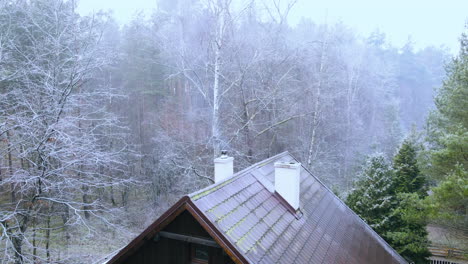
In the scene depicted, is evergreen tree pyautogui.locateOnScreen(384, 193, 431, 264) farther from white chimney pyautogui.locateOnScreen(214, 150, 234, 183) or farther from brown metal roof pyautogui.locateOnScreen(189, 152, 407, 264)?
white chimney pyautogui.locateOnScreen(214, 150, 234, 183)

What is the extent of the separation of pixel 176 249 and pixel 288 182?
2.38m

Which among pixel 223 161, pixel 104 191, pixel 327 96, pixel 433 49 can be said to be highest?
pixel 433 49

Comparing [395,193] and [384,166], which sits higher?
[384,166]

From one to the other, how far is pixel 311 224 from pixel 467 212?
20.3ft

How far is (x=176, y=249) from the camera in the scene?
161 inches

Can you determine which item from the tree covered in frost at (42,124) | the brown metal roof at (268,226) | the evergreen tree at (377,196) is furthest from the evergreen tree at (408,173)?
the tree covered in frost at (42,124)

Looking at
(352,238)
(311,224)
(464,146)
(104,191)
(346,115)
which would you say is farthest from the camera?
(346,115)

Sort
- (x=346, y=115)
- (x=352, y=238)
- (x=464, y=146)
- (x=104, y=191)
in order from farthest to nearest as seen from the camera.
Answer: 1. (x=346, y=115)
2. (x=104, y=191)
3. (x=464, y=146)
4. (x=352, y=238)

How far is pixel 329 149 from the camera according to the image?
1641cm

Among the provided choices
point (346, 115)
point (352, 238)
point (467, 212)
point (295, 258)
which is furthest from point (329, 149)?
point (295, 258)

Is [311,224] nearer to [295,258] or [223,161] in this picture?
[295,258]

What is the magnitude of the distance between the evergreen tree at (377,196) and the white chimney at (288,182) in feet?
19.4

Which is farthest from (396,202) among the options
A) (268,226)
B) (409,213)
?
(268,226)

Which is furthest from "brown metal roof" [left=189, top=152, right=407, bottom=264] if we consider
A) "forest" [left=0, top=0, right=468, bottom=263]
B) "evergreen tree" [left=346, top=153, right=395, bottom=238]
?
"forest" [left=0, top=0, right=468, bottom=263]
